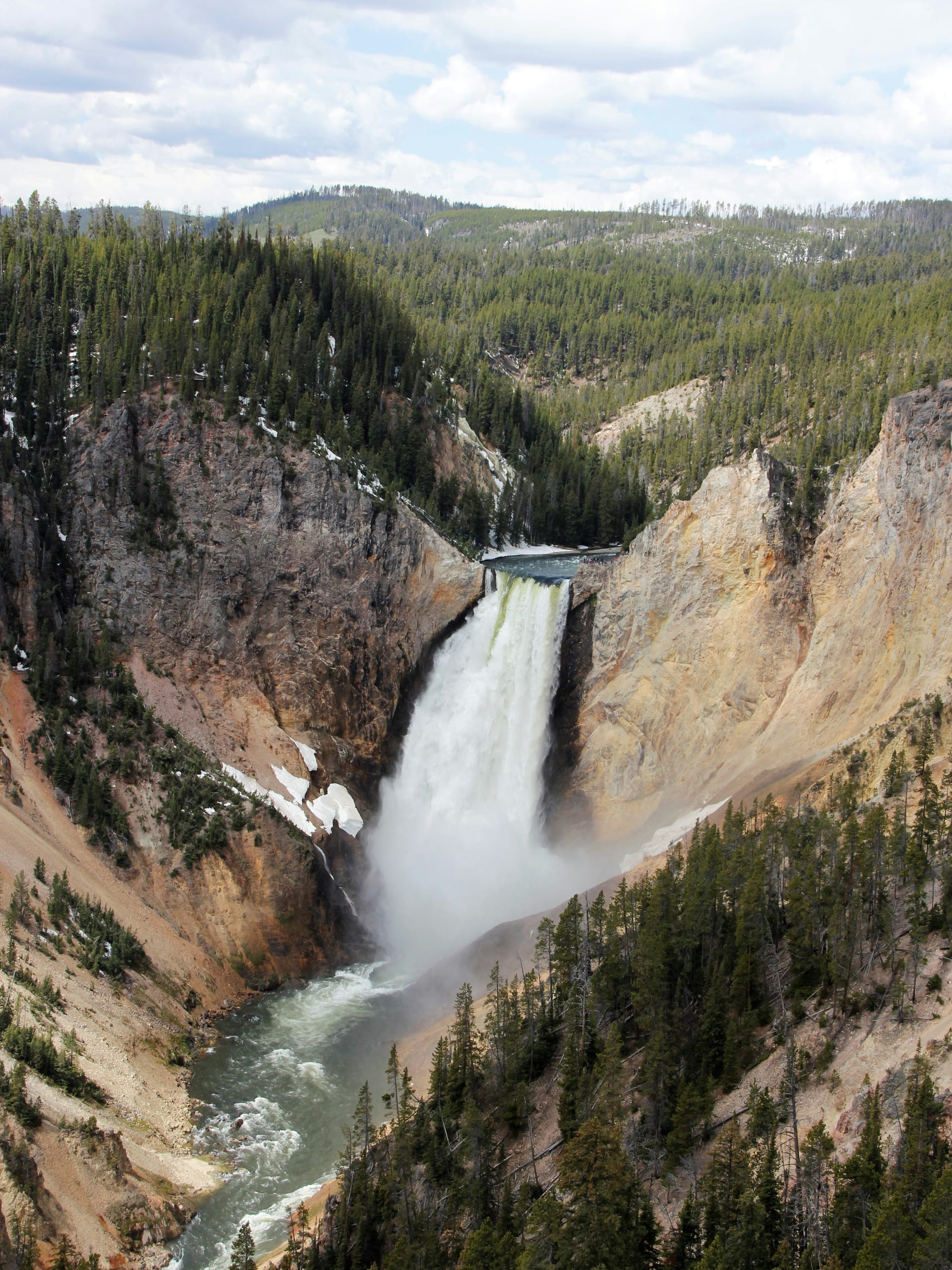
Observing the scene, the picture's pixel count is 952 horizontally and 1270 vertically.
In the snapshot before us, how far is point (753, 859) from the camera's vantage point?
4016 cm

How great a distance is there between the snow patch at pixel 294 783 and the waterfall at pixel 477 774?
549 centimetres

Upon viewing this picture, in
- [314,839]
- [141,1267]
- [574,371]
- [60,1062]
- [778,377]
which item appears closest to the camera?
[141,1267]

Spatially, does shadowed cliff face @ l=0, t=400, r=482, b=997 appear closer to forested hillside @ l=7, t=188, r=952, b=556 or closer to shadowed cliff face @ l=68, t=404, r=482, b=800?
shadowed cliff face @ l=68, t=404, r=482, b=800

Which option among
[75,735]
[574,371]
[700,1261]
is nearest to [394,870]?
[75,735]

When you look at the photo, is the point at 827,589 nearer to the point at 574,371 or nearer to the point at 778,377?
the point at 778,377

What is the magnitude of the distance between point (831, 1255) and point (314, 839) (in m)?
39.8

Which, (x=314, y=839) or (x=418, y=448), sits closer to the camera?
(x=314, y=839)

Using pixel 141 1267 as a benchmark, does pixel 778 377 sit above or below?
above

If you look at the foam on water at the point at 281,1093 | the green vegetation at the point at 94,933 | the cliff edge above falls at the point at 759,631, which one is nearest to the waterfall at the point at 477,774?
the cliff edge above falls at the point at 759,631

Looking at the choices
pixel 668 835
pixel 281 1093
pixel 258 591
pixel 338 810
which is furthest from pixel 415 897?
pixel 258 591

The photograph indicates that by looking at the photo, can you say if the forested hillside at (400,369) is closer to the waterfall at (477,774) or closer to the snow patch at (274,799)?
the waterfall at (477,774)

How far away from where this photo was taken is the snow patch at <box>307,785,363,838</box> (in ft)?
206

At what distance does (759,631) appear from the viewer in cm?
5828

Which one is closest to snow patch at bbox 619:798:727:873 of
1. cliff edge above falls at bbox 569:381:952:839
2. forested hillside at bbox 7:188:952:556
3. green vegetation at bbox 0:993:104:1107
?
cliff edge above falls at bbox 569:381:952:839
